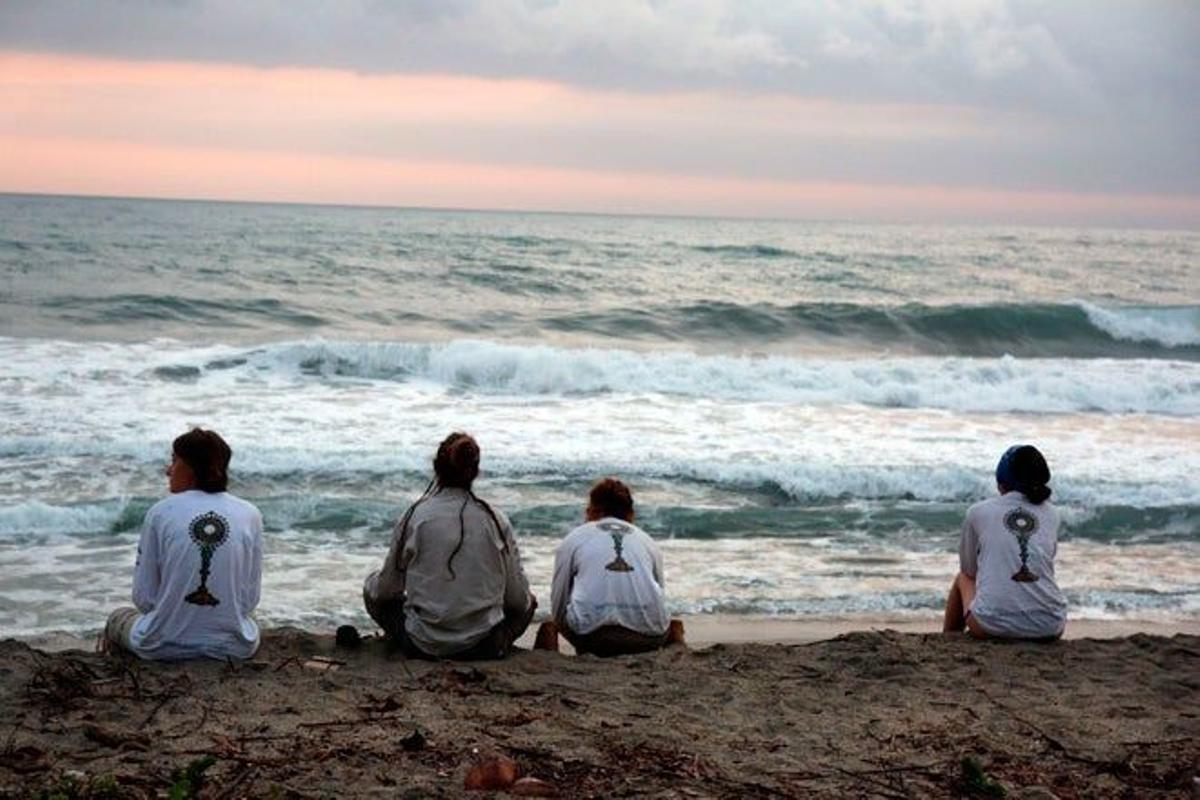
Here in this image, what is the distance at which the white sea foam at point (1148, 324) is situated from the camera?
3038 centimetres

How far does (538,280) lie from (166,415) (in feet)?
65.1

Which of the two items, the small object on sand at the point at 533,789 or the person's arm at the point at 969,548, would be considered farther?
the person's arm at the point at 969,548

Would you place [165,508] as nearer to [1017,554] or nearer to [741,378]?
[1017,554]

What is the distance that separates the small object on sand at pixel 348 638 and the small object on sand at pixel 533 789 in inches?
90.4

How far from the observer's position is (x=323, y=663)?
620 cm

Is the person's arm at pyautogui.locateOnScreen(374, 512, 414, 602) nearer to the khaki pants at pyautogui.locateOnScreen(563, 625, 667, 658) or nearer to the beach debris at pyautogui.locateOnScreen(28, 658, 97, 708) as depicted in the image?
the khaki pants at pyautogui.locateOnScreen(563, 625, 667, 658)

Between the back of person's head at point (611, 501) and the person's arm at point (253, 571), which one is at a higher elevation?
the back of person's head at point (611, 501)

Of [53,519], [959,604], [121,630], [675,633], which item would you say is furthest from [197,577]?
[53,519]

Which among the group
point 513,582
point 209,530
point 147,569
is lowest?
point 513,582

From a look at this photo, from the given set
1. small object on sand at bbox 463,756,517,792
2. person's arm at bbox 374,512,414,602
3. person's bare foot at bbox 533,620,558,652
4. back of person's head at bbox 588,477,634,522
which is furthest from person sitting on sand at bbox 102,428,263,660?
small object on sand at bbox 463,756,517,792

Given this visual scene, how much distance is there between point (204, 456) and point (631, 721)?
6.91ft

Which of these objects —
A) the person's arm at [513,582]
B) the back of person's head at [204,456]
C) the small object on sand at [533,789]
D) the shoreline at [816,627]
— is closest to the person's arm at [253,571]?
the back of person's head at [204,456]

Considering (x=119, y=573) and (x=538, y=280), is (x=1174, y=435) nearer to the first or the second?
(x=119, y=573)

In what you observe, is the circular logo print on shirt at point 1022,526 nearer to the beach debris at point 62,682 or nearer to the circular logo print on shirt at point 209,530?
the circular logo print on shirt at point 209,530
